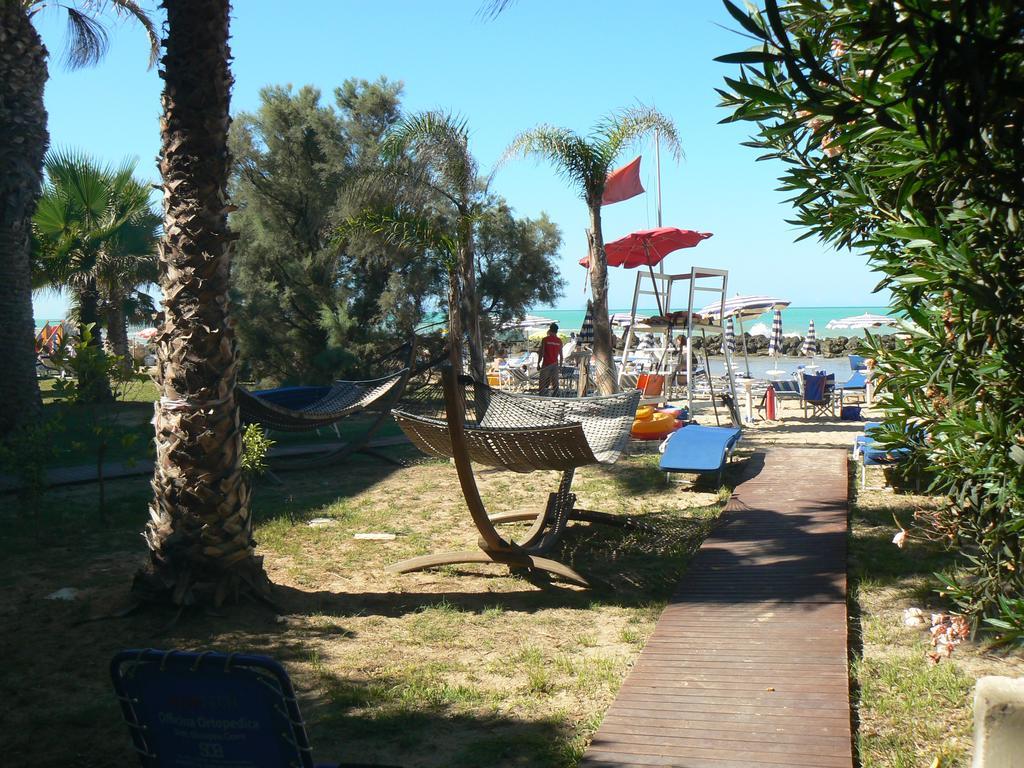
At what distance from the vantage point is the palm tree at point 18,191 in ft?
35.4

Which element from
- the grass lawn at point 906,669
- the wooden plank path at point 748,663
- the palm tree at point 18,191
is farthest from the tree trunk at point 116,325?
the grass lawn at point 906,669

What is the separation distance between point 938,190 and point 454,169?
11062mm

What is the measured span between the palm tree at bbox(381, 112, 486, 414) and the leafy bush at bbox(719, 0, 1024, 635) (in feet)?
29.9

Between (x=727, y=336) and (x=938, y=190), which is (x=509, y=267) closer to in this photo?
(x=727, y=336)

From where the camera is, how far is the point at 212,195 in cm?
537

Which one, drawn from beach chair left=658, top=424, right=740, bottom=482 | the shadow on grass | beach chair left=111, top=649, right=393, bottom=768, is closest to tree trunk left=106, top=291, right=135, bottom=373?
beach chair left=658, top=424, right=740, bottom=482

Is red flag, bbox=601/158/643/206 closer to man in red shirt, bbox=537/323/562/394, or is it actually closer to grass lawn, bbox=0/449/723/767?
man in red shirt, bbox=537/323/562/394

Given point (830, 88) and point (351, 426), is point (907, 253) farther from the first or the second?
point (351, 426)

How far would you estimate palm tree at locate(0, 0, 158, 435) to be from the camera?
1079cm

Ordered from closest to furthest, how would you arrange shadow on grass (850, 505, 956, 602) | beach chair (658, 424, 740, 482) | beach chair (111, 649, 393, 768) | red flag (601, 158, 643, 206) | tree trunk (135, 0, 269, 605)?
beach chair (111, 649, 393, 768) < tree trunk (135, 0, 269, 605) < shadow on grass (850, 505, 956, 602) < beach chair (658, 424, 740, 482) < red flag (601, 158, 643, 206)

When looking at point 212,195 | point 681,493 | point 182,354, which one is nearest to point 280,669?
point 182,354

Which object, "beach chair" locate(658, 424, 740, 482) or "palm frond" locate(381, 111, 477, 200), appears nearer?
"beach chair" locate(658, 424, 740, 482)

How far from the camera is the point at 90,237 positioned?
15.9 m

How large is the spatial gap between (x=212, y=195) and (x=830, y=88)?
3.62m
